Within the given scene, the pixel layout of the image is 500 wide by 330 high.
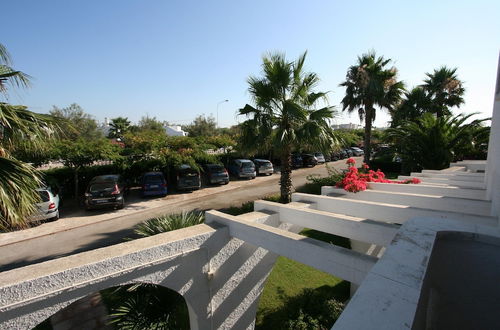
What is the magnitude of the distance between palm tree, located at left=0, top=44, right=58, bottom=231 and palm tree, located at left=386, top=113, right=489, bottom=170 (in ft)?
55.2

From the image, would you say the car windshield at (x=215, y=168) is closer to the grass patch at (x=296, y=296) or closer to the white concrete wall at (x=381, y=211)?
the grass patch at (x=296, y=296)

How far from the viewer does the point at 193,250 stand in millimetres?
3197

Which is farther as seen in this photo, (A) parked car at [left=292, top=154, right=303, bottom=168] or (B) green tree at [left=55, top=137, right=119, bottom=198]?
(A) parked car at [left=292, top=154, right=303, bottom=168]

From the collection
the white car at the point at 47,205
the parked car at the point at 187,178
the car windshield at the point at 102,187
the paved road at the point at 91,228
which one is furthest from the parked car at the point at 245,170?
the white car at the point at 47,205

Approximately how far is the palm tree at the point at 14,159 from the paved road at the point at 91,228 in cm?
488

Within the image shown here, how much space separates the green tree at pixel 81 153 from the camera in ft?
38.1

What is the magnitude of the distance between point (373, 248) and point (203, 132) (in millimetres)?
38783

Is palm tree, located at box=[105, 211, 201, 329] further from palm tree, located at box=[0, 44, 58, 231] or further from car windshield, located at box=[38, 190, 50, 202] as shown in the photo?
car windshield, located at box=[38, 190, 50, 202]

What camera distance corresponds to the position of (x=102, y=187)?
1107cm

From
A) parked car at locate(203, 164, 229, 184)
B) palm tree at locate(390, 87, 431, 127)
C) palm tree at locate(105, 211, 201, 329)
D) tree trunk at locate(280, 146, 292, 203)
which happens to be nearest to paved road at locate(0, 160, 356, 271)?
parked car at locate(203, 164, 229, 184)

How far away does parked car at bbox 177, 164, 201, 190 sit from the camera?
14.5 m

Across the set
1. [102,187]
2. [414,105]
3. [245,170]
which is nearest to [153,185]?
[102,187]

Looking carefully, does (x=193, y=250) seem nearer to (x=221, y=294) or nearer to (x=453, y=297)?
(x=221, y=294)

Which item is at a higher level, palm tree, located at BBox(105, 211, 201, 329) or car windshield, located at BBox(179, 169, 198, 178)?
car windshield, located at BBox(179, 169, 198, 178)
